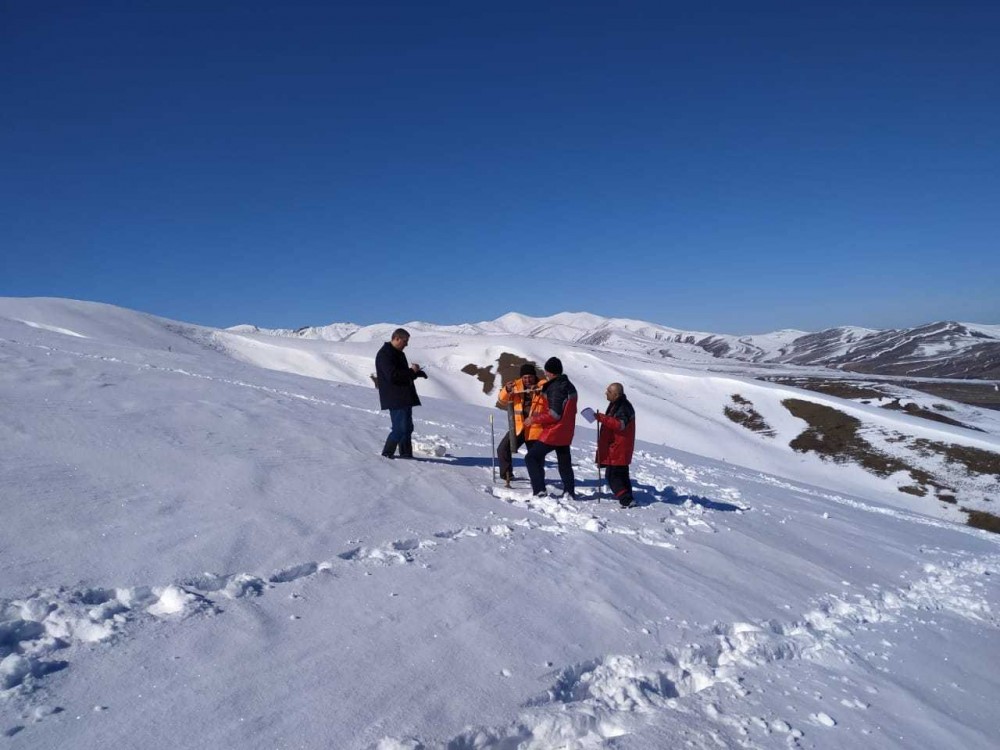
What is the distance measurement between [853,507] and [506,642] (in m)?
16.3

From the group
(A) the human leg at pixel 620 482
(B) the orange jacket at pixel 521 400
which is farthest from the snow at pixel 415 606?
(B) the orange jacket at pixel 521 400

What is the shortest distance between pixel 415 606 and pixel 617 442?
5.87 metres

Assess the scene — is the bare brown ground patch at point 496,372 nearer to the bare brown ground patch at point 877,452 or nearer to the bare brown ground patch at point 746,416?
the bare brown ground patch at point 746,416

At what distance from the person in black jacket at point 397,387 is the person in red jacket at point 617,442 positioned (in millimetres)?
3443

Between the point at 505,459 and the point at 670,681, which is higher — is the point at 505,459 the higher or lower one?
the higher one

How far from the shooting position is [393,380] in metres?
10.7

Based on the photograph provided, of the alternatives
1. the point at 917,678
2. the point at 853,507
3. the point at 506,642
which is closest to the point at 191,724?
the point at 506,642

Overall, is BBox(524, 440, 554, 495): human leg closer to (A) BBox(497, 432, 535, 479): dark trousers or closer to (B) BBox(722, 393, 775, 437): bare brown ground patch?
(A) BBox(497, 432, 535, 479): dark trousers

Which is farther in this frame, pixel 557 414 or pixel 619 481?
pixel 619 481

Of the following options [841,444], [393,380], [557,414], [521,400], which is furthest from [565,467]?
[841,444]

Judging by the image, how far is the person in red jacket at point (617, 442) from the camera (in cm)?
1030

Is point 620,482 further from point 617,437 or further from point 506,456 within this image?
point 506,456

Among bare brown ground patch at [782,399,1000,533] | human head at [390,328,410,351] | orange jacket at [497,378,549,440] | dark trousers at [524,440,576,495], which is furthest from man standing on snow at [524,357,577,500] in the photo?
bare brown ground patch at [782,399,1000,533]

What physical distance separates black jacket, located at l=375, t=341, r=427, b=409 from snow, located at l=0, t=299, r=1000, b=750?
1180 millimetres
